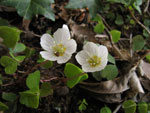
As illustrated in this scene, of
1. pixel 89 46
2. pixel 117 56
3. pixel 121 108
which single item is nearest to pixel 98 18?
pixel 117 56

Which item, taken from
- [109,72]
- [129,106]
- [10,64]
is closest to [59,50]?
[10,64]

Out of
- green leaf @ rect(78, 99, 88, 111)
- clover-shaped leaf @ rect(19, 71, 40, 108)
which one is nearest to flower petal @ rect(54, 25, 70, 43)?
clover-shaped leaf @ rect(19, 71, 40, 108)

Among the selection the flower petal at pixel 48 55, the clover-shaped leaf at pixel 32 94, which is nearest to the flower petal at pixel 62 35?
the flower petal at pixel 48 55

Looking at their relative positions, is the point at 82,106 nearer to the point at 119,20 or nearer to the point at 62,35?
the point at 62,35

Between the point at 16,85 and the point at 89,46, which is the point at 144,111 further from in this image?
the point at 16,85

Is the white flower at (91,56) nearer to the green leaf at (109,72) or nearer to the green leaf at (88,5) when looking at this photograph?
the green leaf at (109,72)

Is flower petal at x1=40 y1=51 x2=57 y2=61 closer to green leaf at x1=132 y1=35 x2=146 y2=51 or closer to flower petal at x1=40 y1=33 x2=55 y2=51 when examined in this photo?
flower petal at x1=40 y1=33 x2=55 y2=51
